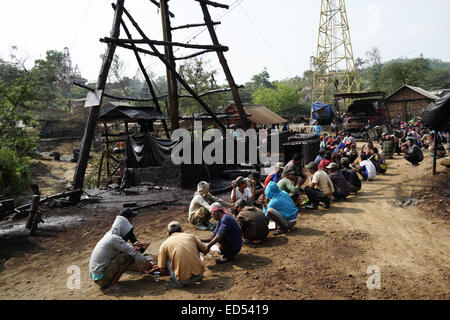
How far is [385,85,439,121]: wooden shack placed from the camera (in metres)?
24.6

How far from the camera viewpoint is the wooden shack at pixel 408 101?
968 inches

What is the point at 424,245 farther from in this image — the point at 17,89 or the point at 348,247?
the point at 17,89

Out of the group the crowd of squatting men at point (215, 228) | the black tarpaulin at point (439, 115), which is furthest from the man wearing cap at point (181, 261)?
the black tarpaulin at point (439, 115)

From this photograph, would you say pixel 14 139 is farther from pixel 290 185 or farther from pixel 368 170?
pixel 368 170

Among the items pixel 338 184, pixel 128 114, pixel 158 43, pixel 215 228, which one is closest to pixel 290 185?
pixel 338 184

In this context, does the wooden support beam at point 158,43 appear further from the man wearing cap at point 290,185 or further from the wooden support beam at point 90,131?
the man wearing cap at point 290,185

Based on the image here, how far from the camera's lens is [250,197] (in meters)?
7.08

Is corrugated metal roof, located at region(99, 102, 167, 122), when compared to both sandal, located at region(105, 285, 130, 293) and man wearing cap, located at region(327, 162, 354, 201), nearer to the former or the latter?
man wearing cap, located at region(327, 162, 354, 201)

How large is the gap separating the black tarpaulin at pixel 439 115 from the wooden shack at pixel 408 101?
60.4 feet

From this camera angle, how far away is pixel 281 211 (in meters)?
6.02

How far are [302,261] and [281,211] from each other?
1455 millimetres

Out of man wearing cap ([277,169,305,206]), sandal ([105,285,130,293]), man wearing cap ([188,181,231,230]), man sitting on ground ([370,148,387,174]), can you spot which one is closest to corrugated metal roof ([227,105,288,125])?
man sitting on ground ([370,148,387,174])
